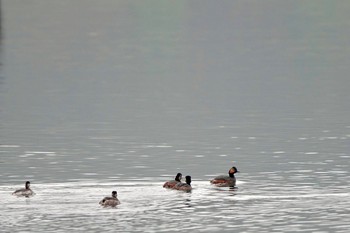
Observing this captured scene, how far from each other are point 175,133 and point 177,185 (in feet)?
56.3

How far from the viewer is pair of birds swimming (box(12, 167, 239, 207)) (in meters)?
36.1

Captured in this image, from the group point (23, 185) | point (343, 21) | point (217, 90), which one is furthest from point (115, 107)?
point (343, 21)

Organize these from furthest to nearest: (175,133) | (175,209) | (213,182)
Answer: (175,133) → (213,182) → (175,209)

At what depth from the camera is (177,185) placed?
39406mm

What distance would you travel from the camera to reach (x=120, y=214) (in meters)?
35.8

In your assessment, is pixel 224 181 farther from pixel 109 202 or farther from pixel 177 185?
pixel 109 202

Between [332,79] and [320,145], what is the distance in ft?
109

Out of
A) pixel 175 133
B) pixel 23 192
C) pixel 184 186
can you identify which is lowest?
pixel 23 192

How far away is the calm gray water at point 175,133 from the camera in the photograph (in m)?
36.0

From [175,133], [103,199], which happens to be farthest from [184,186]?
[175,133]

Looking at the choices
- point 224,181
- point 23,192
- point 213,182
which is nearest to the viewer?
point 23,192

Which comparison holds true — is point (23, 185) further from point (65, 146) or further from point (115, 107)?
point (115, 107)

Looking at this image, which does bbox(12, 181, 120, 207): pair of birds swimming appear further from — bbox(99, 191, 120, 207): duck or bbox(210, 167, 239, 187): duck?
bbox(210, 167, 239, 187): duck

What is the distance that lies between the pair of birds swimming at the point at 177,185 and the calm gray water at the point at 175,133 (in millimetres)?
282
